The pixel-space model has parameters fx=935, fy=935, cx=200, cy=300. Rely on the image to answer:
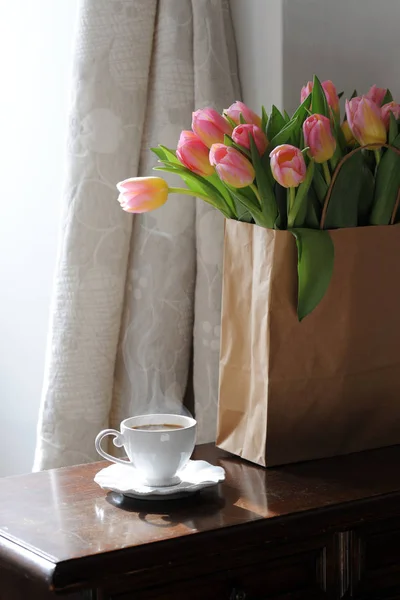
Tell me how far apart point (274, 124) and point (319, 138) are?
0.10 m

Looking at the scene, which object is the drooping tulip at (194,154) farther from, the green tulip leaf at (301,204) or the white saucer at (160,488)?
the white saucer at (160,488)

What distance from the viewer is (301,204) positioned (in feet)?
3.66

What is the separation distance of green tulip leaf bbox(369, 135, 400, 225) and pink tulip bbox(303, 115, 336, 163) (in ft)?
0.33

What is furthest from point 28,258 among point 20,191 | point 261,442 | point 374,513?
point 374,513

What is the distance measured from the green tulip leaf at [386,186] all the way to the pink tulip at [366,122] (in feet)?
0.10

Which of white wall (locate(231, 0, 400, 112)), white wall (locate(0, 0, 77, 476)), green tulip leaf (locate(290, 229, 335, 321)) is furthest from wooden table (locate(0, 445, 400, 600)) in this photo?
white wall (locate(0, 0, 77, 476))

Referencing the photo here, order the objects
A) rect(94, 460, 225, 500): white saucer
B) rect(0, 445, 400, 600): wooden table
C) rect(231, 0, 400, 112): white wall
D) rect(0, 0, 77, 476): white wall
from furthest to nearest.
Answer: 1. rect(0, 0, 77, 476): white wall
2. rect(231, 0, 400, 112): white wall
3. rect(94, 460, 225, 500): white saucer
4. rect(0, 445, 400, 600): wooden table

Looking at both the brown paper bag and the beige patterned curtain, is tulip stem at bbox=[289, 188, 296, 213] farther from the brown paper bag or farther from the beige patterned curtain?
the beige patterned curtain

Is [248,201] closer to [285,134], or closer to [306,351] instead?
[285,134]

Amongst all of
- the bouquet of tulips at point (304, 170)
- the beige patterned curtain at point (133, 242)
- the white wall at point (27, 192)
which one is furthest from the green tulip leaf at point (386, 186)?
the white wall at point (27, 192)

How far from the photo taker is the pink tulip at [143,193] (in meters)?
1.15

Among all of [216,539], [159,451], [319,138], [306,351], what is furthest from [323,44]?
[216,539]

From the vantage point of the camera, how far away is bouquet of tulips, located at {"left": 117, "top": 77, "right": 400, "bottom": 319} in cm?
109

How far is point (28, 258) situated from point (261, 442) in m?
1.06
